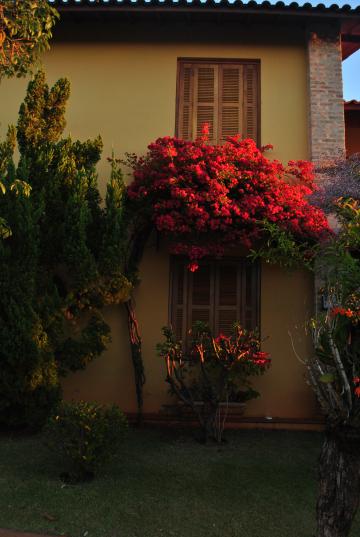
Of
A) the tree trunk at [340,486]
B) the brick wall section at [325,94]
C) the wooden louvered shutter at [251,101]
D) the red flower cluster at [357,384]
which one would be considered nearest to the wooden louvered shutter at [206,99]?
the wooden louvered shutter at [251,101]

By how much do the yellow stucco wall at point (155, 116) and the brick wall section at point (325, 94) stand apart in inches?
7.6

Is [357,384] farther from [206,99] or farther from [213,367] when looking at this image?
[206,99]

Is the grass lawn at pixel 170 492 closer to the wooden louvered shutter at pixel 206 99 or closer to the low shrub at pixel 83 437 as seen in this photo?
the low shrub at pixel 83 437

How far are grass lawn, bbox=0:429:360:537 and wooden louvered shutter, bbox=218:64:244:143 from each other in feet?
16.2

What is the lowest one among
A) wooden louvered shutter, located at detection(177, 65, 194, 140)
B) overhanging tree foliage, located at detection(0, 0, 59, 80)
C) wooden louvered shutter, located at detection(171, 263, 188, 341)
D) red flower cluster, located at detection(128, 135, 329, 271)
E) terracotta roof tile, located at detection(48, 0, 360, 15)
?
wooden louvered shutter, located at detection(171, 263, 188, 341)

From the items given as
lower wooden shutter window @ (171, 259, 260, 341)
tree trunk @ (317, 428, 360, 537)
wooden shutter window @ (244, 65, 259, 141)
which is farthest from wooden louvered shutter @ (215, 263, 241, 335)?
tree trunk @ (317, 428, 360, 537)

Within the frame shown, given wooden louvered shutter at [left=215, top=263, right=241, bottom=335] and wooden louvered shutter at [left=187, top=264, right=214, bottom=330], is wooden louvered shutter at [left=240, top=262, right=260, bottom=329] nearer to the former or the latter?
wooden louvered shutter at [left=215, top=263, right=241, bottom=335]

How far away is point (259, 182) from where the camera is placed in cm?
696

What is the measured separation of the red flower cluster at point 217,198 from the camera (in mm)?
6785

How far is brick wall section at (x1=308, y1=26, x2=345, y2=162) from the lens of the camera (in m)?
7.88

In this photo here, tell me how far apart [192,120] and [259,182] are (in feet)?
6.80

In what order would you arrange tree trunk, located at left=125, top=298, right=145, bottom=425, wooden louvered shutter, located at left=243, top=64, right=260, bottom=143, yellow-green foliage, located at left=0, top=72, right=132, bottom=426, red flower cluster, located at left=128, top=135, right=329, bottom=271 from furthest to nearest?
1. wooden louvered shutter, located at left=243, top=64, right=260, bottom=143
2. tree trunk, located at left=125, top=298, right=145, bottom=425
3. red flower cluster, located at left=128, top=135, right=329, bottom=271
4. yellow-green foliage, located at left=0, top=72, right=132, bottom=426

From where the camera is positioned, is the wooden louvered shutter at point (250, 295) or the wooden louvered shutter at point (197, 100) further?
the wooden louvered shutter at point (197, 100)

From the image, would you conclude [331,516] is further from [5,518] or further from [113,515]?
[5,518]
